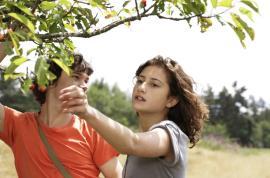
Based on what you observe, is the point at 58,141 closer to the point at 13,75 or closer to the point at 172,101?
the point at 172,101

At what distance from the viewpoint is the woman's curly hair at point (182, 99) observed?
326 cm

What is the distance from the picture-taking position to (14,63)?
2.28 meters

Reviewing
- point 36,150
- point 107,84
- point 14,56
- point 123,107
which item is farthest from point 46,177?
point 107,84

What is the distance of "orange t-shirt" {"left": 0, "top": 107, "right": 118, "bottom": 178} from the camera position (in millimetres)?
3979

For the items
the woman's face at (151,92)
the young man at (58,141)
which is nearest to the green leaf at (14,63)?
the woman's face at (151,92)

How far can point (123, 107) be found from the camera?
85062 mm

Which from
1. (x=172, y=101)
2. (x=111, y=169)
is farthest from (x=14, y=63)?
(x=111, y=169)

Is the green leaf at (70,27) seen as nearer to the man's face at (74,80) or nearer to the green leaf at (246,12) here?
the man's face at (74,80)

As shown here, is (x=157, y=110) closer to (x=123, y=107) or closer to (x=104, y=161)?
(x=104, y=161)

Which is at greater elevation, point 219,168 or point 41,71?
point 41,71

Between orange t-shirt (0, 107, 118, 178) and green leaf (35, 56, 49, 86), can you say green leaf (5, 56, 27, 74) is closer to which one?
green leaf (35, 56, 49, 86)

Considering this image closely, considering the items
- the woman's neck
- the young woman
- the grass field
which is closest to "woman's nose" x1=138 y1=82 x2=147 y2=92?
the young woman

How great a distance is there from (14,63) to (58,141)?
72.6 inches

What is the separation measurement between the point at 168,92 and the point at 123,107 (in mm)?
81898
